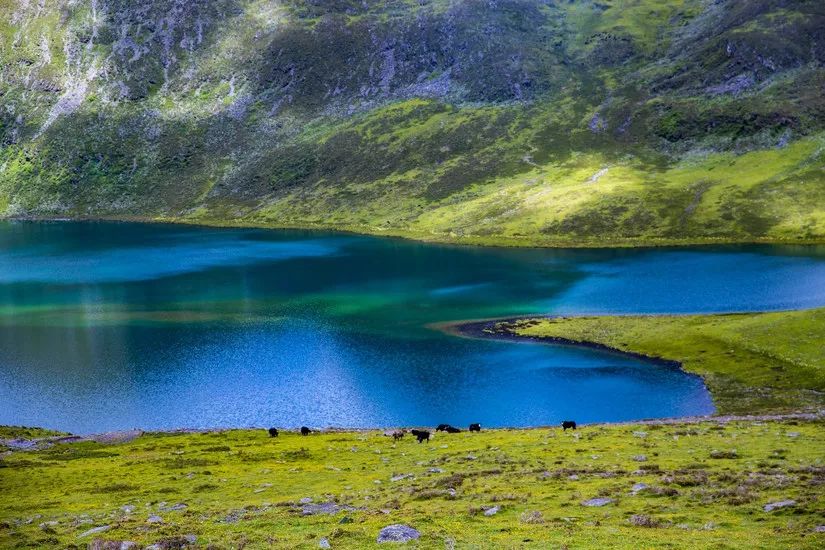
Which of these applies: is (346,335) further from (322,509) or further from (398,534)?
(398,534)

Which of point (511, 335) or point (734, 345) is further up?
point (511, 335)

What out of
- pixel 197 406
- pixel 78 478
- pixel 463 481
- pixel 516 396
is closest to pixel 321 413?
pixel 197 406

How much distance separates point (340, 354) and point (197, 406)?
23.8 m

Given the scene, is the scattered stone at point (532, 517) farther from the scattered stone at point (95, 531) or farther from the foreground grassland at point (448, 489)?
the scattered stone at point (95, 531)

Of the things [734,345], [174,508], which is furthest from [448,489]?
[734,345]

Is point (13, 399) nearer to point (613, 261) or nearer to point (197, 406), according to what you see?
point (197, 406)

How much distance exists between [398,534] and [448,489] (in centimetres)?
998

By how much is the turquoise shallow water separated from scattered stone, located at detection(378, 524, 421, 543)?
4848 centimetres

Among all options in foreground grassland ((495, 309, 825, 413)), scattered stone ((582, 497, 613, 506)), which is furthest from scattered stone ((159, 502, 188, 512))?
foreground grassland ((495, 309, 825, 413))

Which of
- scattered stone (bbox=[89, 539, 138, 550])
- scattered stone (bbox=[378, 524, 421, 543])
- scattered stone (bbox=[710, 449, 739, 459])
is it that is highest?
scattered stone (bbox=[378, 524, 421, 543])

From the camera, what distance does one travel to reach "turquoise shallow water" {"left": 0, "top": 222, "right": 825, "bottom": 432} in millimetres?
78812

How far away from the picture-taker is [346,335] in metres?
111

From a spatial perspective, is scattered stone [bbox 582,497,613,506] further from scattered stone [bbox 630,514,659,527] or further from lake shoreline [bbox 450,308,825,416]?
lake shoreline [bbox 450,308,825,416]

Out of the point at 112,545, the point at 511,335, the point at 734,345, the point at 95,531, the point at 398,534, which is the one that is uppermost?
the point at 398,534
